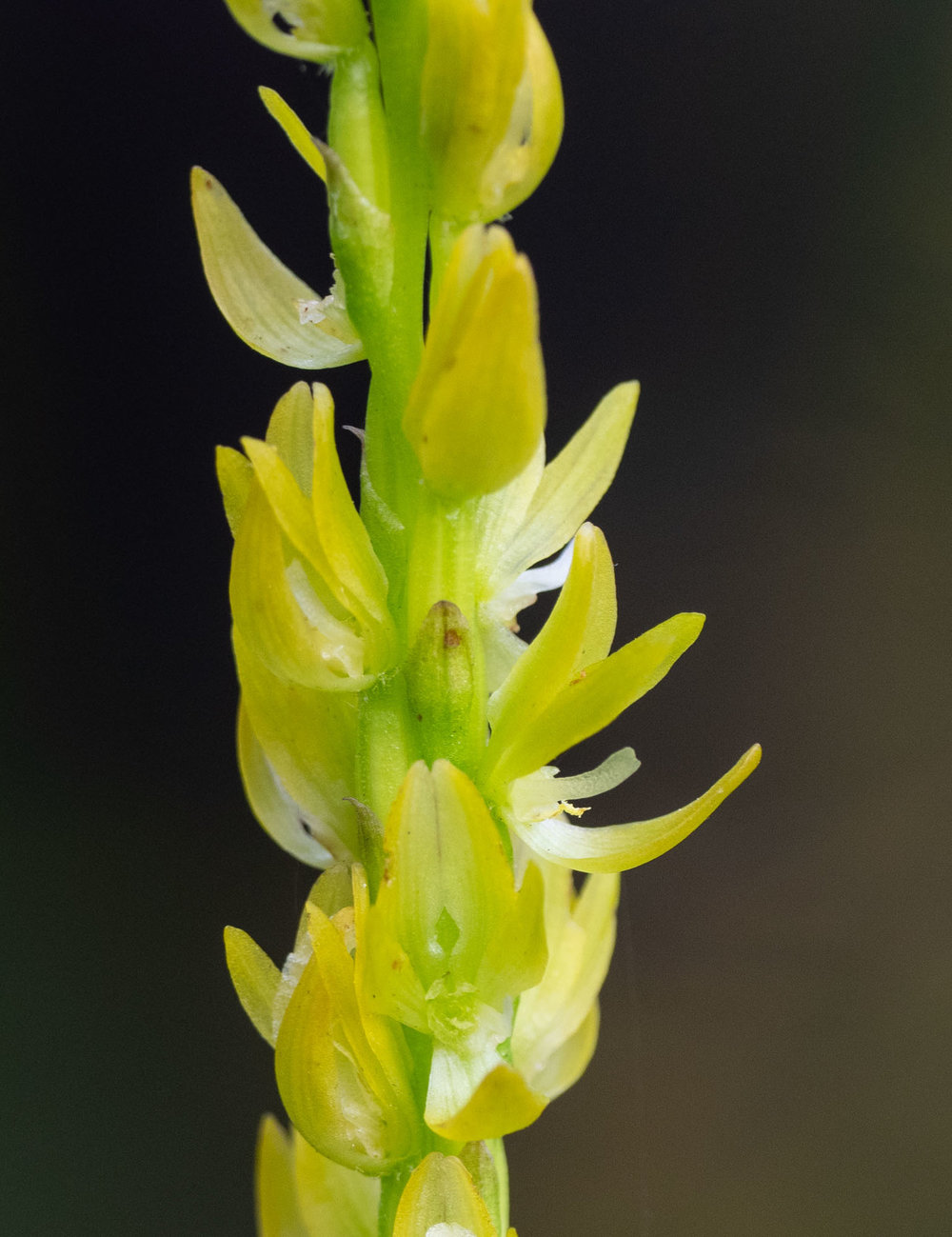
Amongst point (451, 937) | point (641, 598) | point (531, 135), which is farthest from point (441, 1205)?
point (641, 598)

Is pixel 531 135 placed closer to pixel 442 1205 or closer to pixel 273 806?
pixel 273 806

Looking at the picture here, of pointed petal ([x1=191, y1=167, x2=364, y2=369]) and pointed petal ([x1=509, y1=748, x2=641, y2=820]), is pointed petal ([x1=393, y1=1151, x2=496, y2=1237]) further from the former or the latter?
pointed petal ([x1=191, y1=167, x2=364, y2=369])

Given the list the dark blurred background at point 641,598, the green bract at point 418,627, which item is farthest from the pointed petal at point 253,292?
the dark blurred background at point 641,598

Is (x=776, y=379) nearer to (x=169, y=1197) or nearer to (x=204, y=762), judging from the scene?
(x=204, y=762)

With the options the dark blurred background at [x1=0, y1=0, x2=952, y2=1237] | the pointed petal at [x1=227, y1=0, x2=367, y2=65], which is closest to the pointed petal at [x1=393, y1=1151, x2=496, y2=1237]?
the pointed petal at [x1=227, y1=0, x2=367, y2=65]

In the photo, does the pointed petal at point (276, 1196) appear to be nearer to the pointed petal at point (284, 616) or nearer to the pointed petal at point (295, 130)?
the pointed petal at point (284, 616)

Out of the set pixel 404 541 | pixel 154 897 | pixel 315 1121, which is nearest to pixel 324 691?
pixel 404 541
